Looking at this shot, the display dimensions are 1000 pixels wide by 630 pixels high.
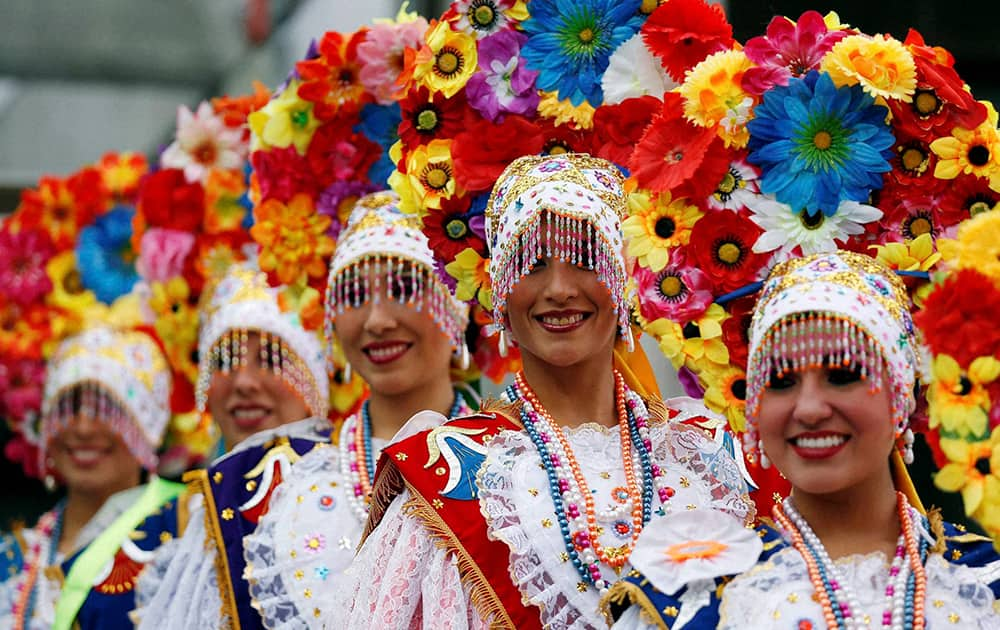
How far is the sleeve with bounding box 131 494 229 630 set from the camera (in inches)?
182

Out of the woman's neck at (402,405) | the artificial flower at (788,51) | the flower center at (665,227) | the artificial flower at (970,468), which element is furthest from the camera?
the woman's neck at (402,405)

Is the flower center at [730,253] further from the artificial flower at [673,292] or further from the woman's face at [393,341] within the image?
the woman's face at [393,341]

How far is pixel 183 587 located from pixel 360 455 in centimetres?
62

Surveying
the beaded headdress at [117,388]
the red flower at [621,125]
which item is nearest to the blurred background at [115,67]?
the beaded headdress at [117,388]

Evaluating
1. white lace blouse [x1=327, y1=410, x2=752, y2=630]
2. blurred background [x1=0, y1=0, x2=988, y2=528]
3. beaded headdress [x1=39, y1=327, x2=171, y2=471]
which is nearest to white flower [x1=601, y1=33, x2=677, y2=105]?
white lace blouse [x1=327, y1=410, x2=752, y2=630]

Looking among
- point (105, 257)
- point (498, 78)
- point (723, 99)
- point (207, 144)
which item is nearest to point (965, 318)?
point (723, 99)

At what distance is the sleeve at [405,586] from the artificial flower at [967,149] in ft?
4.00

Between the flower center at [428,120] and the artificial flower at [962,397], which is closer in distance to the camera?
the artificial flower at [962,397]

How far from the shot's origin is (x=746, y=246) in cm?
364

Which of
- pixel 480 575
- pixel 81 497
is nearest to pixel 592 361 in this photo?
pixel 480 575

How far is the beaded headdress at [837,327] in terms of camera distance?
303cm

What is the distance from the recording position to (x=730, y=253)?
3650mm

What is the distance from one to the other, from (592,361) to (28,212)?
11.6 ft

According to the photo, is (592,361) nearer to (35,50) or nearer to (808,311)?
(808,311)
